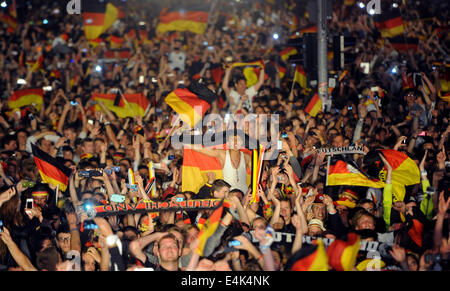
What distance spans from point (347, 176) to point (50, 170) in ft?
14.1

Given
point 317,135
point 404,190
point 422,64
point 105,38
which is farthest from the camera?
point 105,38

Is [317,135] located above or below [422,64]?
below

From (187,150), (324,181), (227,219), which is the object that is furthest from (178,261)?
(324,181)

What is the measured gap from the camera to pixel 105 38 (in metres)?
18.5

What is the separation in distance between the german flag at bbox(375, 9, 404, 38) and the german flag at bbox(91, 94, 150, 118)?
19.3 feet

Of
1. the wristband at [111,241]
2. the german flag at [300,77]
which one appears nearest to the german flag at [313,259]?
the wristband at [111,241]

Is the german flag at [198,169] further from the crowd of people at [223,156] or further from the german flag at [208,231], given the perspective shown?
the german flag at [208,231]

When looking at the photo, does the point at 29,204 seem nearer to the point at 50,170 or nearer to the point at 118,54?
the point at 50,170

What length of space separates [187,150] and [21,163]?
10.3 feet

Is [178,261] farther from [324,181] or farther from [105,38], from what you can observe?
[105,38]

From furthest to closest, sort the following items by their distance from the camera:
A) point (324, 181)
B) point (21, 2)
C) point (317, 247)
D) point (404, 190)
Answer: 1. point (21, 2)
2. point (324, 181)
3. point (404, 190)
4. point (317, 247)

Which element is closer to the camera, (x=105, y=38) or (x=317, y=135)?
(x=317, y=135)

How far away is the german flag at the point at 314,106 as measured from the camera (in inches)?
406

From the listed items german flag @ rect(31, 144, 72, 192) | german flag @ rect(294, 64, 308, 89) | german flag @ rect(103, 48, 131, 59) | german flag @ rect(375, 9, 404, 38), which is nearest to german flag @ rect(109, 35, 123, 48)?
german flag @ rect(103, 48, 131, 59)
